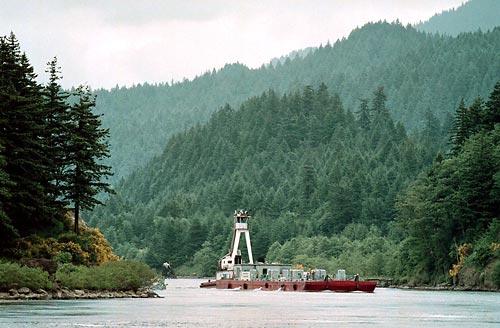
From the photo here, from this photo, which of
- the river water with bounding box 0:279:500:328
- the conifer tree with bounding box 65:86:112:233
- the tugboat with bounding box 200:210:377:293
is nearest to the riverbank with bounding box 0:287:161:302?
the river water with bounding box 0:279:500:328

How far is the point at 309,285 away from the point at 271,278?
1191 centimetres

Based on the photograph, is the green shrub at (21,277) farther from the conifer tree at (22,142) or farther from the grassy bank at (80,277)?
the conifer tree at (22,142)

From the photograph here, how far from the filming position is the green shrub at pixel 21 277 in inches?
3457

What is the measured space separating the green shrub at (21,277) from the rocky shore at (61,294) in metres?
0.43

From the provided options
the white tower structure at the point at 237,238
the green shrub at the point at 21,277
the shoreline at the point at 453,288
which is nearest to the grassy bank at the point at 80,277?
the green shrub at the point at 21,277

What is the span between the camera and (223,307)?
318 feet

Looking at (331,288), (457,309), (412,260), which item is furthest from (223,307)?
(412,260)

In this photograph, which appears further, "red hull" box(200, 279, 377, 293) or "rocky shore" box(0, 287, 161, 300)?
"red hull" box(200, 279, 377, 293)

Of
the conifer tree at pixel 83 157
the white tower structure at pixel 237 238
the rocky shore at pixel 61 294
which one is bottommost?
the rocky shore at pixel 61 294

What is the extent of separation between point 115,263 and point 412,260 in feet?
255

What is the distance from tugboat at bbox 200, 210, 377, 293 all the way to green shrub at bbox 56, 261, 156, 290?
44631 millimetres

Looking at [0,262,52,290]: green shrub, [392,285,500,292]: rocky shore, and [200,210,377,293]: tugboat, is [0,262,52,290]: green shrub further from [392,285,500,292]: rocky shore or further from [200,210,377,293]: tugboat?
[392,285,500,292]: rocky shore

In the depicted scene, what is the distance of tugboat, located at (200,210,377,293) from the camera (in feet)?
491

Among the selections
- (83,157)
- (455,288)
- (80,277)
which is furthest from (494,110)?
(80,277)
